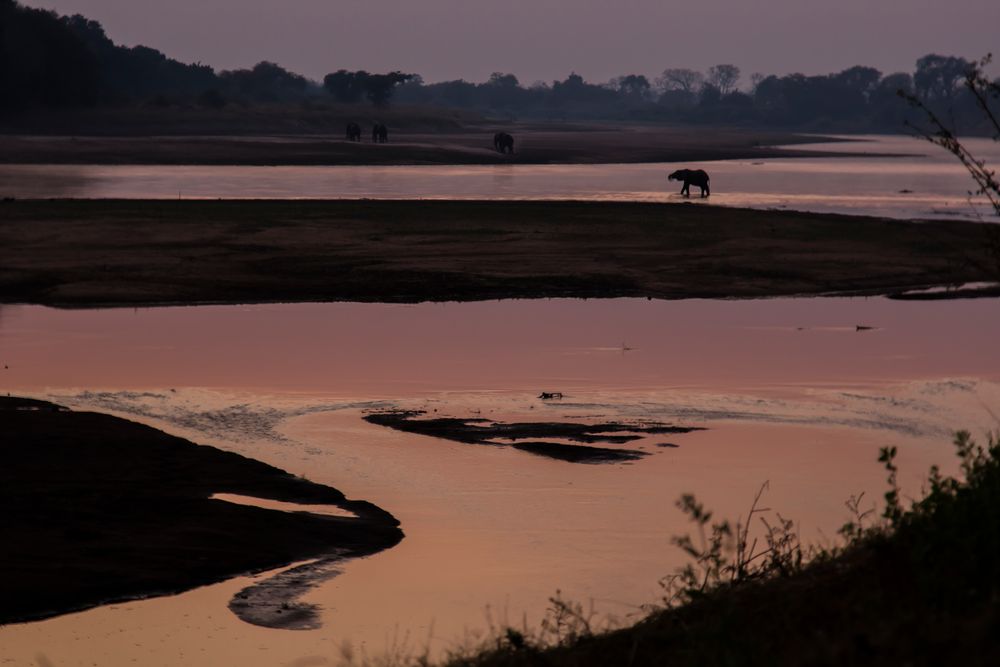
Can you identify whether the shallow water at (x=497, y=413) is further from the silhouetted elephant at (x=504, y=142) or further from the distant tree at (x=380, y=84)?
the distant tree at (x=380, y=84)

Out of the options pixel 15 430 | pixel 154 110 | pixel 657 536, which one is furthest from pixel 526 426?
pixel 154 110

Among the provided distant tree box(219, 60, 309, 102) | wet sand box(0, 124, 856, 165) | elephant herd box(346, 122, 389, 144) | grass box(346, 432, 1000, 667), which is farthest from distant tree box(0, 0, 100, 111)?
grass box(346, 432, 1000, 667)

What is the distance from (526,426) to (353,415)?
2.05 metres

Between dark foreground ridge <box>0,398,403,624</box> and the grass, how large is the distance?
3440 mm

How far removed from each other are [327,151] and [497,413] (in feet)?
204

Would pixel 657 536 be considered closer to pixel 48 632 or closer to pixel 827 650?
pixel 48 632

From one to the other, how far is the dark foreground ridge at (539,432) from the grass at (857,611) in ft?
22.2

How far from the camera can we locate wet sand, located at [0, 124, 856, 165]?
7138cm

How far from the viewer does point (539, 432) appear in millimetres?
16266

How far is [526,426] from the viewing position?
16.6 m

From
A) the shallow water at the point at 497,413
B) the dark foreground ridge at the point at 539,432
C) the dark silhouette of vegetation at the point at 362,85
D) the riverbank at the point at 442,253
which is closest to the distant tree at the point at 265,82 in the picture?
the dark silhouette of vegetation at the point at 362,85

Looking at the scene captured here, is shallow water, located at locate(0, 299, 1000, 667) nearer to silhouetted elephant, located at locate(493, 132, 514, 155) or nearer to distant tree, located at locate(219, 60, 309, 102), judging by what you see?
silhouetted elephant, located at locate(493, 132, 514, 155)

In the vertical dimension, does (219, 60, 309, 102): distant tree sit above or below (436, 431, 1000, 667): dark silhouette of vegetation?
above

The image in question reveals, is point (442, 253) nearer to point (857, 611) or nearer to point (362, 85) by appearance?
point (857, 611)
